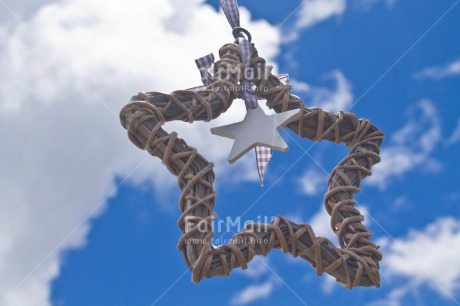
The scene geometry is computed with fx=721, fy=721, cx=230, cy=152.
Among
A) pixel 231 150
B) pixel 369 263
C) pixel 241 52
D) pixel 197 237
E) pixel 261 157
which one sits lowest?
pixel 197 237

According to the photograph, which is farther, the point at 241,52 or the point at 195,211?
the point at 241,52

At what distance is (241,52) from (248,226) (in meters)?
0.71

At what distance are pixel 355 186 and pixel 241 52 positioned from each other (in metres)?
0.62

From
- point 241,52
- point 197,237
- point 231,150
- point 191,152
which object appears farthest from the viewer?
point 241,52

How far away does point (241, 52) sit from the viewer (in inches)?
100

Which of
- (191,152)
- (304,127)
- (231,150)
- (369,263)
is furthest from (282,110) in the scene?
(369,263)

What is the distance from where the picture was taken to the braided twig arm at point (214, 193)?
6.76ft

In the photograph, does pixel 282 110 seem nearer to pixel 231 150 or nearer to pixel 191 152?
pixel 231 150

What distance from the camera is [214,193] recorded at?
7.05ft

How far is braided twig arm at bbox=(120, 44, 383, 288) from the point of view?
206 cm

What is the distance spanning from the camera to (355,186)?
2387 millimetres

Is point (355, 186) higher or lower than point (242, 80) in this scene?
lower

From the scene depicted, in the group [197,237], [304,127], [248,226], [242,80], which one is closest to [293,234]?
[248,226]

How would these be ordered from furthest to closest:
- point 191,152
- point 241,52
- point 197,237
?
point 241,52 < point 191,152 < point 197,237
